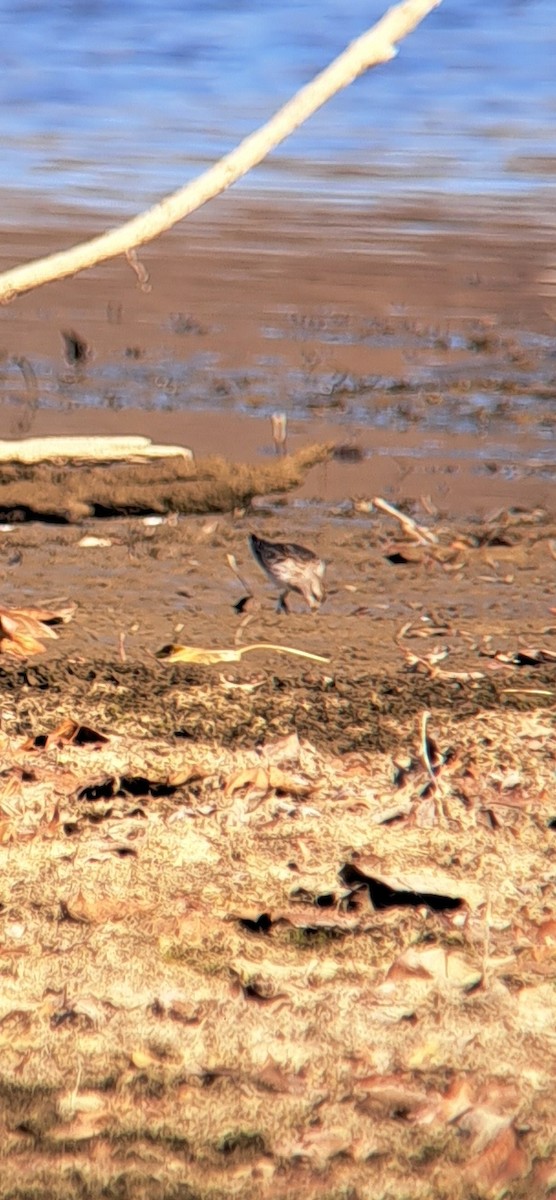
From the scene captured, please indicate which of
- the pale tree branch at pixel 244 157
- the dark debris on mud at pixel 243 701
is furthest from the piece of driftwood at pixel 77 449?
the dark debris on mud at pixel 243 701

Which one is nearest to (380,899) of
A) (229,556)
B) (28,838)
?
(28,838)

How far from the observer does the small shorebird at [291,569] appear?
174 inches

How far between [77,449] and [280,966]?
2.49m

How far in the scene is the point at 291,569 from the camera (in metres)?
4.48

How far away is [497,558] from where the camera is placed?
4.97 m

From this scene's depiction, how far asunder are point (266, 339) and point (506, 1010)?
6567 mm

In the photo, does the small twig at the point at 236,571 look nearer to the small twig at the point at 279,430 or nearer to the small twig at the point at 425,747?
the small twig at the point at 425,747

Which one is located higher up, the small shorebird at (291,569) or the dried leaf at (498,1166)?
the dried leaf at (498,1166)

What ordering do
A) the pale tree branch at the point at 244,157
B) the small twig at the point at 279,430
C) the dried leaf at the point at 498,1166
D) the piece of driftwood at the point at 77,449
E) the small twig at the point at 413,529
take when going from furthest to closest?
1. the small twig at the point at 279,430
2. the small twig at the point at 413,529
3. the piece of driftwood at the point at 77,449
4. the pale tree branch at the point at 244,157
5. the dried leaf at the point at 498,1166

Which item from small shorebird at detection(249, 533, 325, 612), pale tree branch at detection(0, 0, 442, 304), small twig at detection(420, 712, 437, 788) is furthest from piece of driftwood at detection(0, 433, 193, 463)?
small twig at detection(420, 712, 437, 788)

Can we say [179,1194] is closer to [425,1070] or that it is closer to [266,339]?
[425,1070]

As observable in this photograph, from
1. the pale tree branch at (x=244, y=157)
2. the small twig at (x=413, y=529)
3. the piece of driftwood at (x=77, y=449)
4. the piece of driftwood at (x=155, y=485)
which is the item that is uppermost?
the pale tree branch at (x=244, y=157)

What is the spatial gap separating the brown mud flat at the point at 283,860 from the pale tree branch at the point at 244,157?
95 centimetres

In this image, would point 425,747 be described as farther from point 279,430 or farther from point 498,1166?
point 279,430
